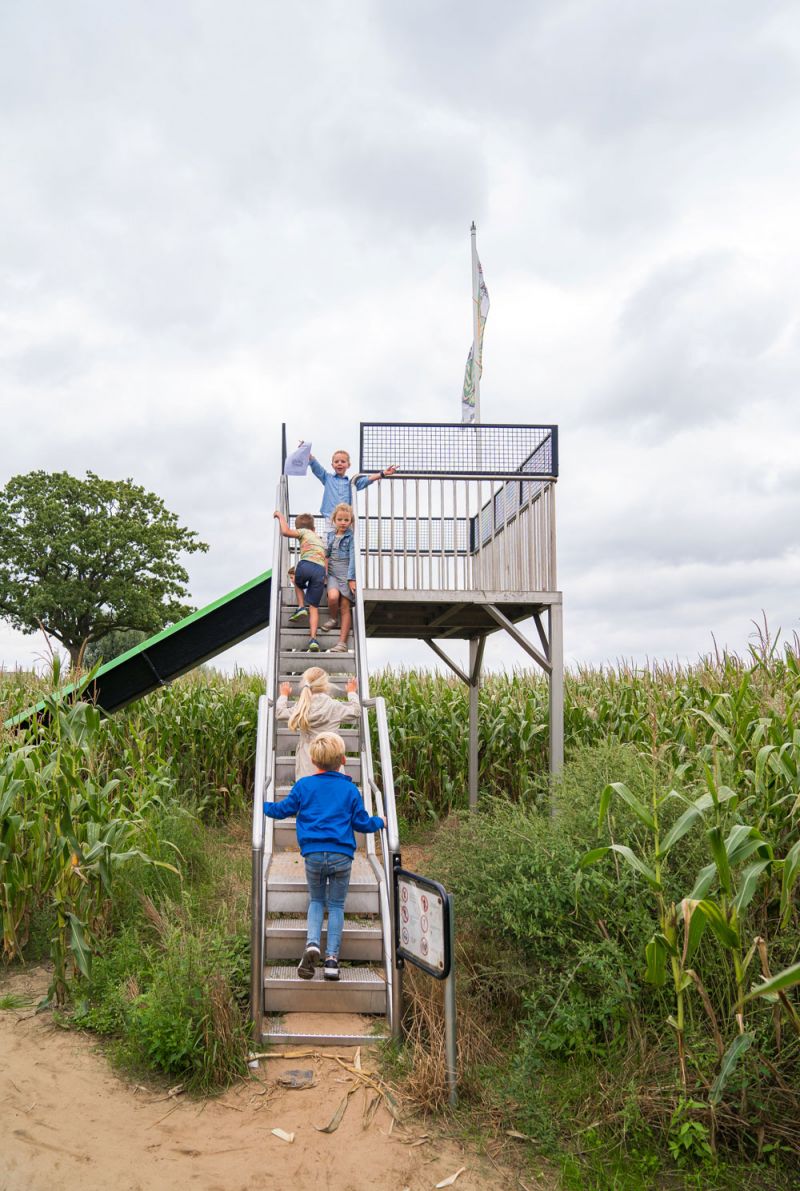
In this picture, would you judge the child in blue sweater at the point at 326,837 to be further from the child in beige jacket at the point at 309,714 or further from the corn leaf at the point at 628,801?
the corn leaf at the point at 628,801

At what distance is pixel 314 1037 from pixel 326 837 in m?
1.23

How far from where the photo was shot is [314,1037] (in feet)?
18.5

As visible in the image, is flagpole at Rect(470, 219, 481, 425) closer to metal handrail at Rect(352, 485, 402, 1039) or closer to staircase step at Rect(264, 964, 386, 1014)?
metal handrail at Rect(352, 485, 402, 1039)

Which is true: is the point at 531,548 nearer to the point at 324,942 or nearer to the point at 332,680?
the point at 332,680

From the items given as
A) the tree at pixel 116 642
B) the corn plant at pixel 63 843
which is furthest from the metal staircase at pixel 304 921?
the tree at pixel 116 642

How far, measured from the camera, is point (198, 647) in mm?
10859

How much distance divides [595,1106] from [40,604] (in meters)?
30.2

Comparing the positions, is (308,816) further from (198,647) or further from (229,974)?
(198,647)

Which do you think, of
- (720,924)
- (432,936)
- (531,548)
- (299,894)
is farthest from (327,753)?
(531,548)

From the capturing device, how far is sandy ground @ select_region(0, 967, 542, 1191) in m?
4.54

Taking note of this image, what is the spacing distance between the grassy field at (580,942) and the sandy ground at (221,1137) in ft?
0.81

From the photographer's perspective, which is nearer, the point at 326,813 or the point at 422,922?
the point at 422,922

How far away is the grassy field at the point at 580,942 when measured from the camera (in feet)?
14.9

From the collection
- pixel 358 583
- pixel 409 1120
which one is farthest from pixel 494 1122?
pixel 358 583
